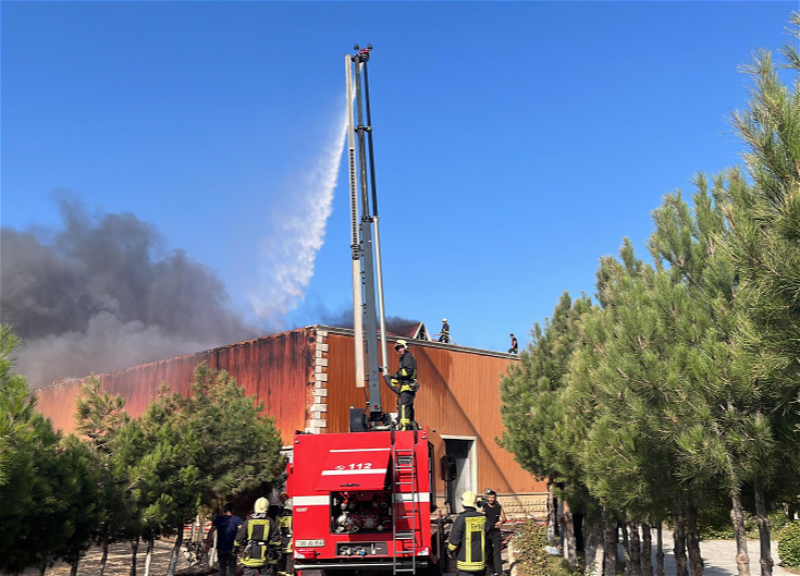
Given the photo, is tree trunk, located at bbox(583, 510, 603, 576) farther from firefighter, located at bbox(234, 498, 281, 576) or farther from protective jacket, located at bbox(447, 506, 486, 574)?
firefighter, located at bbox(234, 498, 281, 576)

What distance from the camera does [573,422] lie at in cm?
1422

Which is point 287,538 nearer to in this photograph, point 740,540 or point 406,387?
point 406,387

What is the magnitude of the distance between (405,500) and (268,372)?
13572 millimetres

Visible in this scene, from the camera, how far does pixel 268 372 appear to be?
80.0 ft

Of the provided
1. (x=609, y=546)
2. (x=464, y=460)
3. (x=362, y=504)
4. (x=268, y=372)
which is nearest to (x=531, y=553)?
(x=609, y=546)

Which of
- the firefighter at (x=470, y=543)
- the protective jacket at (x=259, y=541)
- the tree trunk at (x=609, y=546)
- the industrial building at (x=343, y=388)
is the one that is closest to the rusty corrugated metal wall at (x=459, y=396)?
the industrial building at (x=343, y=388)

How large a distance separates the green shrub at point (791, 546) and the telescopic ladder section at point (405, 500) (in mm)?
14134

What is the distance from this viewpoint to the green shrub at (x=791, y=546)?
1986 centimetres

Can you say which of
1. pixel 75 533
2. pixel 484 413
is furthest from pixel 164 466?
pixel 484 413

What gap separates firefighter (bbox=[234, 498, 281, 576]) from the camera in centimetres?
1091

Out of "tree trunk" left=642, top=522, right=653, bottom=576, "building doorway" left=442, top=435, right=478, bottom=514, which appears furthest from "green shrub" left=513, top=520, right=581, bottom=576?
"building doorway" left=442, top=435, right=478, bottom=514

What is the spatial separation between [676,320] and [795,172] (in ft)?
12.2

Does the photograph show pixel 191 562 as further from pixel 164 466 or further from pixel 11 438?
pixel 11 438

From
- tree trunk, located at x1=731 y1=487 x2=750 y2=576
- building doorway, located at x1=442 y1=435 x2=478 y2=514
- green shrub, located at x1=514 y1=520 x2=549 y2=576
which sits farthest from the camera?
building doorway, located at x1=442 y1=435 x2=478 y2=514
